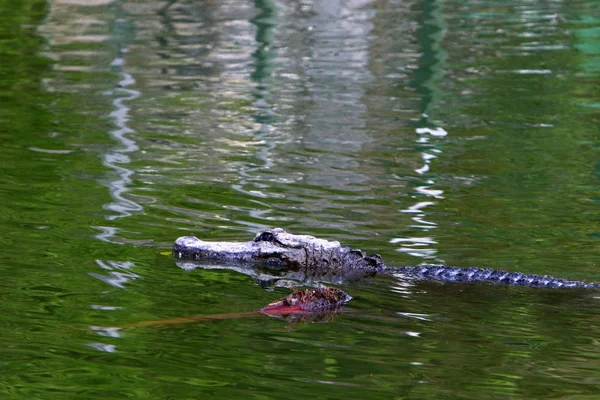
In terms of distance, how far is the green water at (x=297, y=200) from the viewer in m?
6.84

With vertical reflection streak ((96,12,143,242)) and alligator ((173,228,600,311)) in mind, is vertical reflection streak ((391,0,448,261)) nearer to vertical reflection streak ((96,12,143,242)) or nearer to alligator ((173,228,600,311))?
alligator ((173,228,600,311))

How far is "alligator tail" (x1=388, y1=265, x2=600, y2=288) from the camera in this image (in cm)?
873

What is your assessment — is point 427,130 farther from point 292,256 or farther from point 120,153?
point 292,256

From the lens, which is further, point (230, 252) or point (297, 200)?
point (297, 200)

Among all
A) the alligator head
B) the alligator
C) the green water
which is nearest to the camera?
the green water

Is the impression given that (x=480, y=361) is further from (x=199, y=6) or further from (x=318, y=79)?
(x=199, y=6)

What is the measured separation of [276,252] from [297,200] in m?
2.27

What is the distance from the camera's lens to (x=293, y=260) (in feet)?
30.9

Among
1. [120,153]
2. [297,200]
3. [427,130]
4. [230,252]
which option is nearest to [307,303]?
[230,252]

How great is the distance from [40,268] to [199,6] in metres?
23.1

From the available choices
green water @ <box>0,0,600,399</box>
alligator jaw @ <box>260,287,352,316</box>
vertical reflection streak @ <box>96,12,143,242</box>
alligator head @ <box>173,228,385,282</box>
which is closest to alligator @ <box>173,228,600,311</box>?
alligator head @ <box>173,228,385,282</box>

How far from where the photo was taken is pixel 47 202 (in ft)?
37.3

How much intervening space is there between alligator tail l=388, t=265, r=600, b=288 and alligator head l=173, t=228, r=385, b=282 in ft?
2.33

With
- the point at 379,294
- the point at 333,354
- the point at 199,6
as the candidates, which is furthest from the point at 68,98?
the point at 199,6
